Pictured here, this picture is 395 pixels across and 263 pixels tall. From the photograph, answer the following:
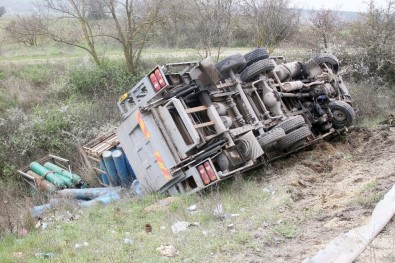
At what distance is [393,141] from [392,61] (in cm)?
624

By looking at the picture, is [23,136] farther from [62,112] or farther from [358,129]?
[358,129]

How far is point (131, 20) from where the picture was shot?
1549 cm

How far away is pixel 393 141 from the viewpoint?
7.67m

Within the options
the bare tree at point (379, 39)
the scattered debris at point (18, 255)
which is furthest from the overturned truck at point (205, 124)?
the bare tree at point (379, 39)

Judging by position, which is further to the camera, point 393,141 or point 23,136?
point 23,136

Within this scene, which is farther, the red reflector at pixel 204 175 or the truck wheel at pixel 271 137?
the truck wheel at pixel 271 137

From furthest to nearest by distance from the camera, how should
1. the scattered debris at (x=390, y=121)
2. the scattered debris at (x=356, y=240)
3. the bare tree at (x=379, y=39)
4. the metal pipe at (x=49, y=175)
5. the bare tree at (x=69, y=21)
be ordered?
1. the bare tree at (x=69, y=21)
2. the bare tree at (x=379, y=39)
3. the scattered debris at (x=390, y=121)
4. the metal pipe at (x=49, y=175)
5. the scattered debris at (x=356, y=240)

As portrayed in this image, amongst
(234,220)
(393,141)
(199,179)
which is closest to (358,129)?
(393,141)

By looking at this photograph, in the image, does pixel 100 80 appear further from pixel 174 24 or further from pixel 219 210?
pixel 219 210

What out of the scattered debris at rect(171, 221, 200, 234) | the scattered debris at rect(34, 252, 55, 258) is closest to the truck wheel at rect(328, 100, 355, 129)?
the scattered debris at rect(171, 221, 200, 234)

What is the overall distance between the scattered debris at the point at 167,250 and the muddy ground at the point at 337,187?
76 cm

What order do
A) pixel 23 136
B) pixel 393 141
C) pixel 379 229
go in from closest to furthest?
pixel 379 229
pixel 393 141
pixel 23 136

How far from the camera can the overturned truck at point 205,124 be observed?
253 inches

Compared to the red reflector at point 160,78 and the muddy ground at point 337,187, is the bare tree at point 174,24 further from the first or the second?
the red reflector at point 160,78
